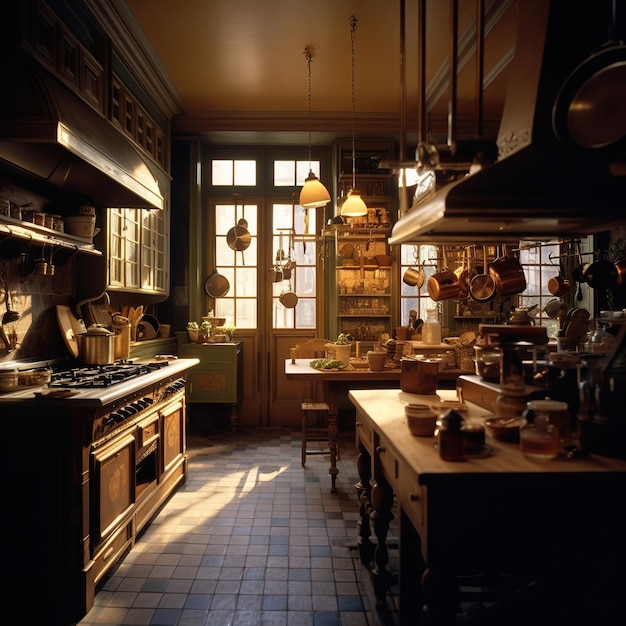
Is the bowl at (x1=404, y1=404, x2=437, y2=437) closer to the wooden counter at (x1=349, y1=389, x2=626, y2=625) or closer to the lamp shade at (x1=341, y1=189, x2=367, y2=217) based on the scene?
the wooden counter at (x1=349, y1=389, x2=626, y2=625)

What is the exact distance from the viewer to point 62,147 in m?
2.67

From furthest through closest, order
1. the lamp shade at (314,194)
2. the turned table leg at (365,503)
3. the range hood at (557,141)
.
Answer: the lamp shade at (314,194)
the turned table leg at (365,503)
the range hood at (557,141)

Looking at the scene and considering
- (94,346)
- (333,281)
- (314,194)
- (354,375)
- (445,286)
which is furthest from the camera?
(333,281)

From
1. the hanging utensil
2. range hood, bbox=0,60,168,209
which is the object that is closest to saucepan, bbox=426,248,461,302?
range hood, bbox=0,60,168,209

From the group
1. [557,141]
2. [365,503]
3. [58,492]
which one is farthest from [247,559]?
[557,141]

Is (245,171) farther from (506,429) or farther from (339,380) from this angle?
(506,429)

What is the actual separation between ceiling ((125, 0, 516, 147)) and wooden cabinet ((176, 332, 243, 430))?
2707mm

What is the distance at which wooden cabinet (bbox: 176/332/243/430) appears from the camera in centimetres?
581

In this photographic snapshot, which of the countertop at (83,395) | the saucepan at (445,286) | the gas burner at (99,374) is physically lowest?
the countertop at (83,395)

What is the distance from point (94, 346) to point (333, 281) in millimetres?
3404

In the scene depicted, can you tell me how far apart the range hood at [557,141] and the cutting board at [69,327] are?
277 centimetres

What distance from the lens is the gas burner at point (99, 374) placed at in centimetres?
269

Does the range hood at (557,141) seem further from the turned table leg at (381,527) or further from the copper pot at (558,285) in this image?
the copper pot at (558,285)

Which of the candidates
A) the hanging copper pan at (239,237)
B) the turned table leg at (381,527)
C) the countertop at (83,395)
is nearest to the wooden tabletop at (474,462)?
the turned table leg at (381,527)
